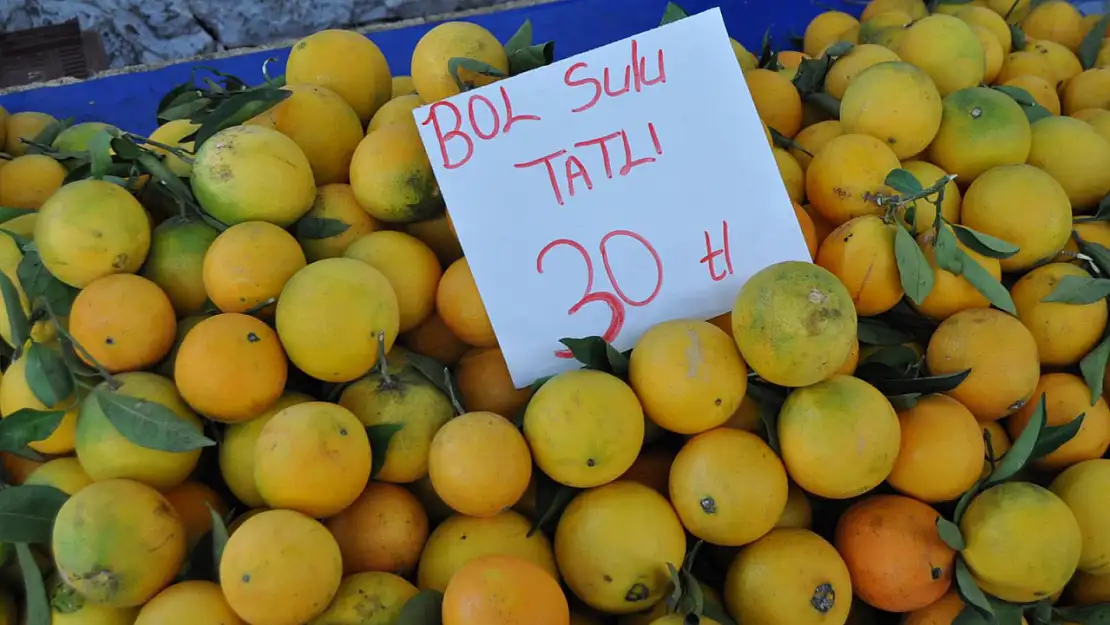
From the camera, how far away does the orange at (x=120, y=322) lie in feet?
2.87

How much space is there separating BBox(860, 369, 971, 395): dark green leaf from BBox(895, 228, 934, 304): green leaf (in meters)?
0.09

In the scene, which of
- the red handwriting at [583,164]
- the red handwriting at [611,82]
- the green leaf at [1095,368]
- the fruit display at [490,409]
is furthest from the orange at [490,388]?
the green leaf at [1095,368]

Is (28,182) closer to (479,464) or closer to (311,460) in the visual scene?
(311,460)

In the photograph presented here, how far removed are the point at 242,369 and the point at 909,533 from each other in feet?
2.30

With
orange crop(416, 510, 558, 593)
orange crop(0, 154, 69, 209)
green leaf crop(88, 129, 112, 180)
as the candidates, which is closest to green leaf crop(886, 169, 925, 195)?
orange crop(416, 510, 558, 593)

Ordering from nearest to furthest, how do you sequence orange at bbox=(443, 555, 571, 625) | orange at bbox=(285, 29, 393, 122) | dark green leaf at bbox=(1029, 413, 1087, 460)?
orange at bbox=(443, 555, 571, 625), dark green leaf at bbox=(1029, 413, 1087, 460), orange at bbox=(285, 29, 393, 122)

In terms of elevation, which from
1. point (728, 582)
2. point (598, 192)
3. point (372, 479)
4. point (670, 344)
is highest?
point (598, 192)

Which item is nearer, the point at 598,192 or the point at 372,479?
the point at 372,479

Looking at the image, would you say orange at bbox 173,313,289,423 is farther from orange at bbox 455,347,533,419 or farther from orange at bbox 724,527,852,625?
orange at bbox 724,527,852,625

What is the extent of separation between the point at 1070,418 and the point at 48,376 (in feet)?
3.76

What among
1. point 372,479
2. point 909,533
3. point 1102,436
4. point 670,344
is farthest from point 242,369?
point 1102,436

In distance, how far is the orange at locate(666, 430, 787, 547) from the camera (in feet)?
2.69

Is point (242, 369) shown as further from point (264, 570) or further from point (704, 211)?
point (704, 211)

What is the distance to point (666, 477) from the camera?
95 centimetres
